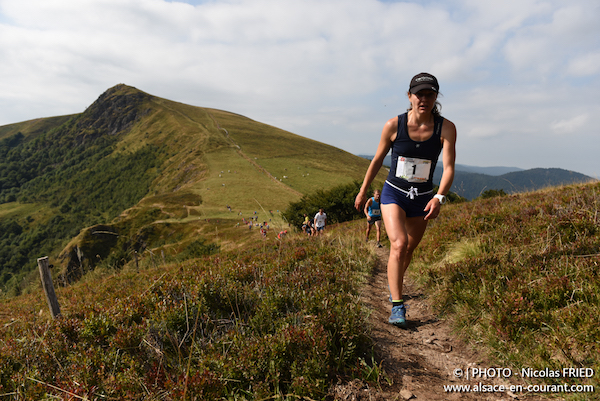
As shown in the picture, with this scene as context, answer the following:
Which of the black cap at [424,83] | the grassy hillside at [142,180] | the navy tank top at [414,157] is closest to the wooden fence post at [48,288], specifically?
the grassy hillside at [142,180]

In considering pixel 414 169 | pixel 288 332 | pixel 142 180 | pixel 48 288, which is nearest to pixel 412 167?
pixel 414 169

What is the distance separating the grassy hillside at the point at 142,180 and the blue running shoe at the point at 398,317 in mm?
3561

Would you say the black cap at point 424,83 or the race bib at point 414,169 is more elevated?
the black cap at point 424,83

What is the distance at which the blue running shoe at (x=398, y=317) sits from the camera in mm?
3447

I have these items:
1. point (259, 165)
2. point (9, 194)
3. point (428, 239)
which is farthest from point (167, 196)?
point (9, 194)

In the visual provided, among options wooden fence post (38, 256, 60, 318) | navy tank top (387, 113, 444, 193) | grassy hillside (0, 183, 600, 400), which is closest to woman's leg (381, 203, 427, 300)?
navy tank top (387, 113, 444, 193)

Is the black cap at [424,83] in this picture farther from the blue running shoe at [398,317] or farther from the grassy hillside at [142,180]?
the grassy hillside at [142,180]

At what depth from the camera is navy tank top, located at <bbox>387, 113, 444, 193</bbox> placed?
12.1 ft

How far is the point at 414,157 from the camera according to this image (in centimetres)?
377

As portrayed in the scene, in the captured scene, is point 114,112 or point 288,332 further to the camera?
point 114,112

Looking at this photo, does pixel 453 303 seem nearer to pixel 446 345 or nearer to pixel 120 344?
pixel 446 345

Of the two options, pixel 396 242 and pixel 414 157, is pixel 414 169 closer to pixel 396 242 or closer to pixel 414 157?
pixel 414 157

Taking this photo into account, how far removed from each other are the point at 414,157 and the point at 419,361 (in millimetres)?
2312

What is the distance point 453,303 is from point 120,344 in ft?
12.2
